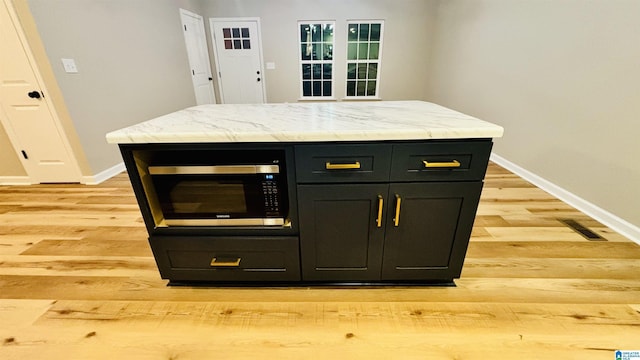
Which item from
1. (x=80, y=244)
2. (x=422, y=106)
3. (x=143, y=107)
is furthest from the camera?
(x=143, y=107)

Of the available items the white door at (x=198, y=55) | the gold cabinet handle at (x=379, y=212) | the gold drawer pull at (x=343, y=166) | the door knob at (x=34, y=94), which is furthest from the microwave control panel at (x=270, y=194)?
the white door at (x=198, y=55)

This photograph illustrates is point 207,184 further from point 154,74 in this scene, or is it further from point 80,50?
point 154,74

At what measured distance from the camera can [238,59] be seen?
5348 mm

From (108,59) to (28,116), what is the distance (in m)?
0.96

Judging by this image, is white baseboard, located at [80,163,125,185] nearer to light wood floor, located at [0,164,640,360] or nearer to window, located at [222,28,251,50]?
light wood floor, located at [0,164,640,360]

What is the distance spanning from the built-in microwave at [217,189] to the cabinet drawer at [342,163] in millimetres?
119

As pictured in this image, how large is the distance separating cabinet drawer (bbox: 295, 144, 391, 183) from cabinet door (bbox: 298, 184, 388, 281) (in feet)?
0.14

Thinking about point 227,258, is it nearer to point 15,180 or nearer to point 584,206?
point 584,206

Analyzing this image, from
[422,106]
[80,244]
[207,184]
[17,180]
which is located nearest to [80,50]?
[17,180]

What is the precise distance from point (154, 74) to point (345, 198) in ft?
12.7

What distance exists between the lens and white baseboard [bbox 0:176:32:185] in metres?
2.74

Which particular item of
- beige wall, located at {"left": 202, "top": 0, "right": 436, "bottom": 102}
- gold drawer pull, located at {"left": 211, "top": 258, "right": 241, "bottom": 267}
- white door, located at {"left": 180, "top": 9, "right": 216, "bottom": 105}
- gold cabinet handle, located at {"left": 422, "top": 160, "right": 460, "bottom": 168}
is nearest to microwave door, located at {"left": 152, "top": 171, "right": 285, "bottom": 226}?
gold drawer pull, located at {"left": 211, "top": 258, "right": 241, "bottom": 267}

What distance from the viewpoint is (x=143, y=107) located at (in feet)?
11.2

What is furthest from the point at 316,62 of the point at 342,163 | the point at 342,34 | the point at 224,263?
the point at 224,263
